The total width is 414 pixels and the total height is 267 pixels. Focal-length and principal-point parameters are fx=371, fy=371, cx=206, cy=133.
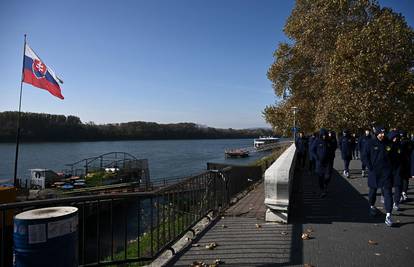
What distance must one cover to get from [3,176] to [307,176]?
51.0m

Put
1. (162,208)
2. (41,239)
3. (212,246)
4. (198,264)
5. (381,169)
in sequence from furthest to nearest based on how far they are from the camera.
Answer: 1. (381,169)
2. (162,208)
3. (212,246)
4. (198,264)
5. (41,239)

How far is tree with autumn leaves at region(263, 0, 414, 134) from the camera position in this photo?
67.2ft

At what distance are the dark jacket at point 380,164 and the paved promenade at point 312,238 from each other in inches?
31.9

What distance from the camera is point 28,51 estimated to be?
64.3 feet

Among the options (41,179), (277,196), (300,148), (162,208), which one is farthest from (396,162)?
(41,179)

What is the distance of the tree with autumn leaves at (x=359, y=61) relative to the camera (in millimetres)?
20469

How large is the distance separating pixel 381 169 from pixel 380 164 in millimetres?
103

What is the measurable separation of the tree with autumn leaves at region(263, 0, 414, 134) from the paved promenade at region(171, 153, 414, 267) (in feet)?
40.9

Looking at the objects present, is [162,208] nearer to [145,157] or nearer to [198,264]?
[198,264]

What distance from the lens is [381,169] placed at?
758 cm

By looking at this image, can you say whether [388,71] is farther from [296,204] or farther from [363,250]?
[363,250]

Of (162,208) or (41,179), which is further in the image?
(41,179)

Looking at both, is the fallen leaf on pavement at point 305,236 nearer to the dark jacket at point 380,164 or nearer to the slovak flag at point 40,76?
the dark jacket at point 380,164

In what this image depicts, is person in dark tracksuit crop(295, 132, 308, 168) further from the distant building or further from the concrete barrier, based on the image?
the distant building
